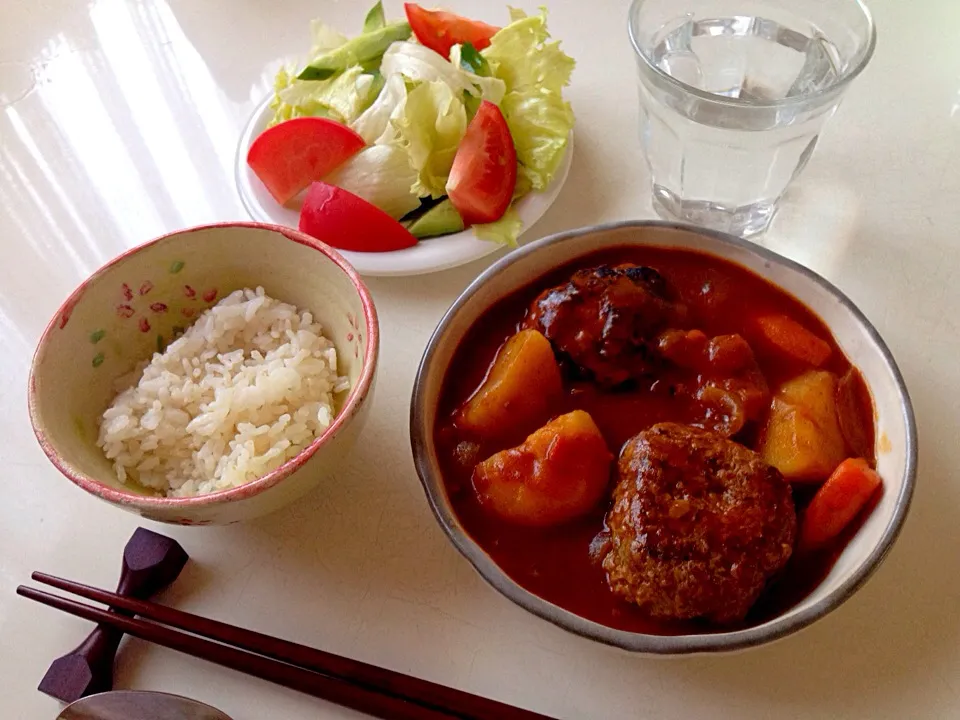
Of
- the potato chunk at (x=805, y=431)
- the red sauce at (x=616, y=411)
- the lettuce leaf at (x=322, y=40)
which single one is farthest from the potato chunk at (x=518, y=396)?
the lettuce leaf at (x=322, y=40)

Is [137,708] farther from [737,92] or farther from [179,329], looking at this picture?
[737,92]

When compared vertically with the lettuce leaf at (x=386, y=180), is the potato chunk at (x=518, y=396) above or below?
below

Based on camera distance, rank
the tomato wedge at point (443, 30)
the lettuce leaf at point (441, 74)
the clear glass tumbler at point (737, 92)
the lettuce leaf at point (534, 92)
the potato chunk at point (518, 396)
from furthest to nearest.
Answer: the tomato wedge at point (443, 30), the lettuce leaf at point (441, 74), the lettuce leaf at point (534, 92), the clear glass tumbler at point (737, 92), the potato chunk at point (518, 396)

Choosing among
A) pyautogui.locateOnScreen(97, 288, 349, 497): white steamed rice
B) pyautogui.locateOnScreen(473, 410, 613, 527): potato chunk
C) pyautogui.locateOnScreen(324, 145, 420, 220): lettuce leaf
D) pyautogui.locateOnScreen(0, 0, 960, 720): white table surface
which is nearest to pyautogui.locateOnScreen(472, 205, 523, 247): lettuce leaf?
pyautogui.locateOnScreen(0, 0, 960, 720): white table surface

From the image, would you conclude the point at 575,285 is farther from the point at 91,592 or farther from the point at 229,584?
the point at 91,592

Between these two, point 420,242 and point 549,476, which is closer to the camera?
point 549,476

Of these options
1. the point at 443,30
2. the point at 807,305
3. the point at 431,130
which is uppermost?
the point at 443,30

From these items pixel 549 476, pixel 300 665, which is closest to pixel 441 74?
pixel 549 476

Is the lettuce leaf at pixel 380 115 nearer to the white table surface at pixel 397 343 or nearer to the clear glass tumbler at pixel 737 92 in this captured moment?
the white table surface at pixel 397 343

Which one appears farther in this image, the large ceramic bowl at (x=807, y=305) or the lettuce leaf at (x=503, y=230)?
the lettuce leaf at (x=503, y=230)
